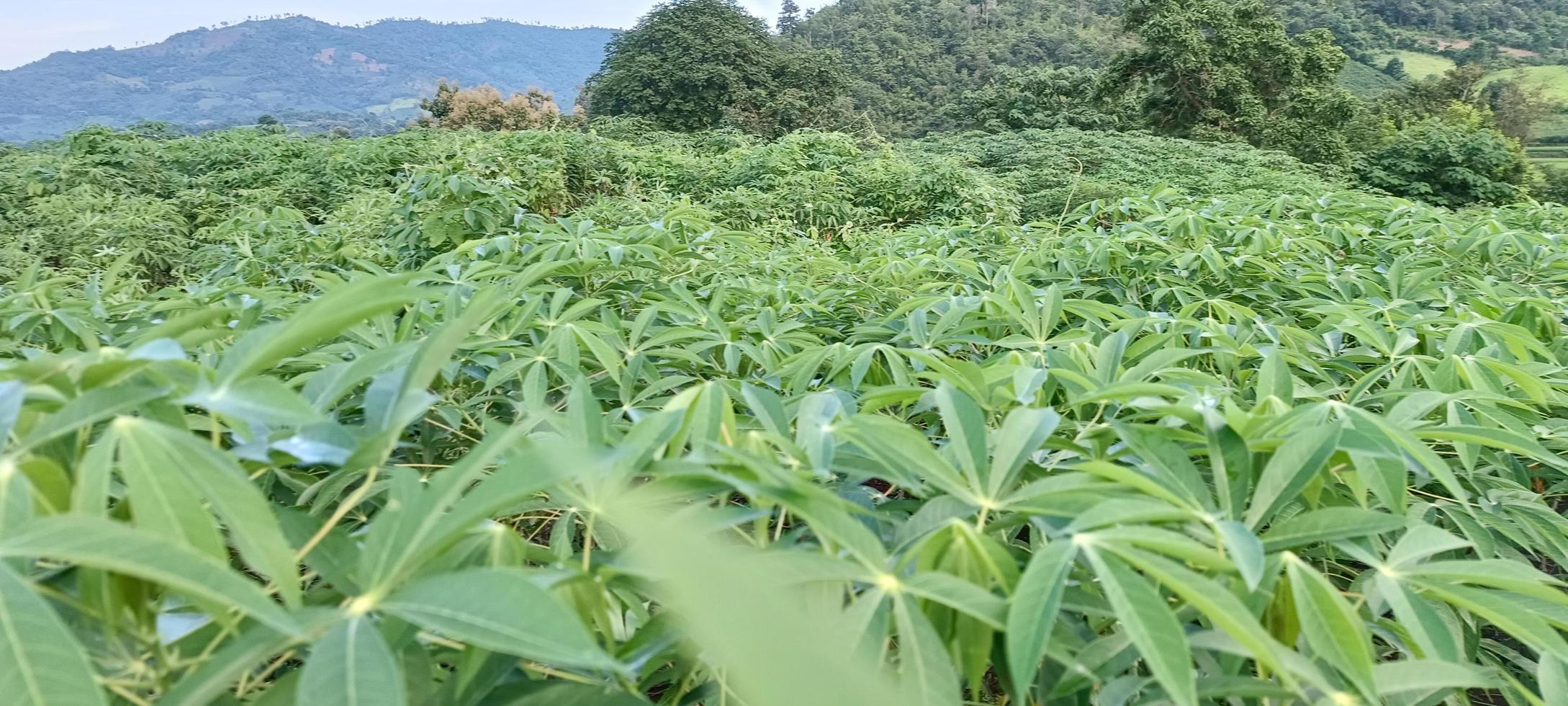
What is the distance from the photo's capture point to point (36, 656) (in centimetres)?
25

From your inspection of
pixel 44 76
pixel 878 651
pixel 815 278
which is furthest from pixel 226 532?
pixel 44 76

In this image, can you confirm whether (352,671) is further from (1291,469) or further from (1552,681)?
(1552,681)

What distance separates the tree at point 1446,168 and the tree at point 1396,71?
18.6 m

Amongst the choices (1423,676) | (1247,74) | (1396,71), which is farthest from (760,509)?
(1396,71)

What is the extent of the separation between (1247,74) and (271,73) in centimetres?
4549

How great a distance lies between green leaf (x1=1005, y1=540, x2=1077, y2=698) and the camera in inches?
12.6

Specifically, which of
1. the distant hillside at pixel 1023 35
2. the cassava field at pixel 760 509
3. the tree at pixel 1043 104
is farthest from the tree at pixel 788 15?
the cassava field at pixel 760 509

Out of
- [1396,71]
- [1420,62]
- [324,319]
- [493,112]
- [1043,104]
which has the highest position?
[1420,62]

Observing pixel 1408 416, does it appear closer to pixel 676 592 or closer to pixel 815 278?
pixel 676 592

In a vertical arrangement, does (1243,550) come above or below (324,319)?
below

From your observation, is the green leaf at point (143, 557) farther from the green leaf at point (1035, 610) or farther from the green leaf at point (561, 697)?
the green leaf at point (1035, 610)

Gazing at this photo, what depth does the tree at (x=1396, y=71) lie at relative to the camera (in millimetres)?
27062

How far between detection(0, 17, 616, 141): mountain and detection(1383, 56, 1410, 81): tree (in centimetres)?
2826

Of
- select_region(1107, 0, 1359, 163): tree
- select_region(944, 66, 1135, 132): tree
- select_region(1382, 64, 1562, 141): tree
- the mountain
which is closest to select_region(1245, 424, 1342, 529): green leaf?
select_region(1107, 0, 1359, 163): tree
